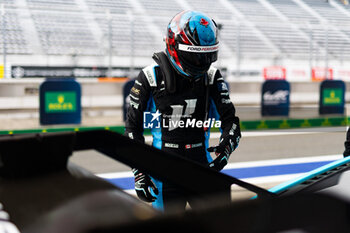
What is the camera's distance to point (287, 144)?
947cm

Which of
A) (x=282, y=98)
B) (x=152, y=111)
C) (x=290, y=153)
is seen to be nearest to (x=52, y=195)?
(x=152, y=111)

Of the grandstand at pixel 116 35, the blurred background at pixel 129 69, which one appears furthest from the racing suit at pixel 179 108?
the grandstand at pixel 116 35

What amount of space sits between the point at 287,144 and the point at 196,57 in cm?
738

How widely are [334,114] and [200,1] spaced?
16593 millimetres

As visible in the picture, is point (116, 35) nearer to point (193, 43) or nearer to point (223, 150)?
point (193, 43)

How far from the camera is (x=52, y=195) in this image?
0.83 meters

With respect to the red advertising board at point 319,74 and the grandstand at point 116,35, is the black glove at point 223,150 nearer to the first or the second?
the grandstand at point 116,35

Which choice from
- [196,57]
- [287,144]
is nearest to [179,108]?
[196,57]

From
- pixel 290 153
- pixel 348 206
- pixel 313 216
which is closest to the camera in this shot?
pixel 313 216

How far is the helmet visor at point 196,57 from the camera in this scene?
98.8 inches

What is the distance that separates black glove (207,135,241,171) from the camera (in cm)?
253

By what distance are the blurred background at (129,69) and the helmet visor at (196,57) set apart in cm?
567

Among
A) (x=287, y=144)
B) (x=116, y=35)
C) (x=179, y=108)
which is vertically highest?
(x=116, y=35)

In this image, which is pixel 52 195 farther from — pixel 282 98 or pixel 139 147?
pixel 282 98
